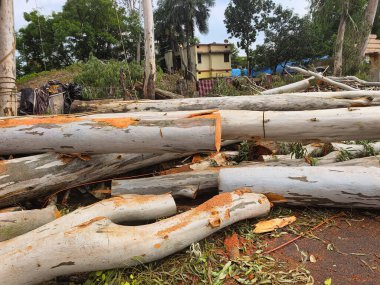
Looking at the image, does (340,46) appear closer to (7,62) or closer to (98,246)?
(7,62)

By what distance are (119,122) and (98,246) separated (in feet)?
4.24

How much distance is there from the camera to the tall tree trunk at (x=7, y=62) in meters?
4.80

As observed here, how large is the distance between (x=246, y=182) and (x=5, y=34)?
14.2 ft

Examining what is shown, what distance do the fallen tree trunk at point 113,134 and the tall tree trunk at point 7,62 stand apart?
6.00 ft

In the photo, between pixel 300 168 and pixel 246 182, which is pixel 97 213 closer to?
pixel 246 182

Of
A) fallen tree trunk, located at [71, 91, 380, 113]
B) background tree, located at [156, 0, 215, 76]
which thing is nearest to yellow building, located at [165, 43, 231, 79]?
background tree, located at [156, 0, 215, 76]

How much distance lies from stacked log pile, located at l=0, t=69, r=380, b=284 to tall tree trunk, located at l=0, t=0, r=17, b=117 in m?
1.80

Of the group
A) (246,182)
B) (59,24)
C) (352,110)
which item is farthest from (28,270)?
(59,24)

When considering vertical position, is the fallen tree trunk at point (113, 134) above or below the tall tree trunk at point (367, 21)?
below

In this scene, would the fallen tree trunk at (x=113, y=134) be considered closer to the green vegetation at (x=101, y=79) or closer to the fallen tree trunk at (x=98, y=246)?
the fallen tree trunk at (x=98, y=246)

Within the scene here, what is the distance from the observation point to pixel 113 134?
2881mm

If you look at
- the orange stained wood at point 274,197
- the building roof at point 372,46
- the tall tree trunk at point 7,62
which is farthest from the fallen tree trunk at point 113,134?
the building roof at point 372,46

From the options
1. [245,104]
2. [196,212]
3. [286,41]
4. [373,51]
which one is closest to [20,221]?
[196,212]

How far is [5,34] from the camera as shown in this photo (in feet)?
16.0
